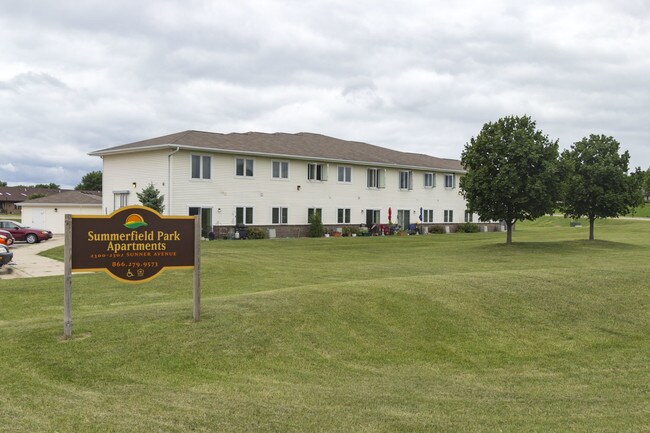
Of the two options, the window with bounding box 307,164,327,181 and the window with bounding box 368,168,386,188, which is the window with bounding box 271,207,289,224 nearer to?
the window with bounding box 307,164,327,181

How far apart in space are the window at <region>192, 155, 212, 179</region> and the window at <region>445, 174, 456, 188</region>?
92.4 ft

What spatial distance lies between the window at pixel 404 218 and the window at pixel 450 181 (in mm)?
6600

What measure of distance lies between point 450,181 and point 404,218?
8.10 metres

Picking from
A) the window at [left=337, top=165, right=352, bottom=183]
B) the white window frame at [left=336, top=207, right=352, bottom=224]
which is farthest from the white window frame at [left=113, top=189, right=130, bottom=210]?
the window at [left=337, top=165, right=352, bottom=183]

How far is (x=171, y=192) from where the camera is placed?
1564 inches

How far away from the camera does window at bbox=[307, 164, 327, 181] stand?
→ 48.5 m

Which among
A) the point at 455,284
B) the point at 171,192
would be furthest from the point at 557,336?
the point at 171,192

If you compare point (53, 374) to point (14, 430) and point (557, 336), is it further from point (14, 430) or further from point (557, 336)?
point (557, 336)

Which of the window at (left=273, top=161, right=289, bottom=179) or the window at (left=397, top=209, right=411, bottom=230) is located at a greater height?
the window at (left=273, top=161, right=289, bottom=179)

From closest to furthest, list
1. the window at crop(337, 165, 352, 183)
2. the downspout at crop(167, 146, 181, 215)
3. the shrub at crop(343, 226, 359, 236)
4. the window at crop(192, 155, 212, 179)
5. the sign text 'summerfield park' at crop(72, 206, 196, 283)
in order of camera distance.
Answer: the sign text 'summerfield park' at crop(72, 206, 196, 283) < the downspout at crop(167, 146, 181, 215) < the window at crop(192, 155, 212, 179) < the shrub at crop(343, 226, 359, 236) < the window at crop(337, 165, 352, 183)

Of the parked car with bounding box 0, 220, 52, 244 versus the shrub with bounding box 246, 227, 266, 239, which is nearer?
the parked car with bounding box 0, 220, 52, 244

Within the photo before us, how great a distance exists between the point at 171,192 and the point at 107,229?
30061 mm

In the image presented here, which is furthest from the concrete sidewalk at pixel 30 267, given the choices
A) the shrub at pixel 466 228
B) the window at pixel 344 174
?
the shrub at pixel 466 228

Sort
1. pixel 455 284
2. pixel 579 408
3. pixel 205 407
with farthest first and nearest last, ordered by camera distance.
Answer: pixel 455 284, pixel 579 408, pixel 205 407
